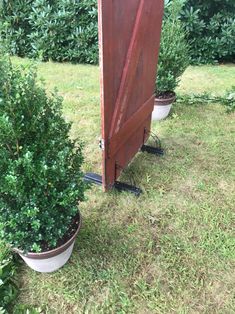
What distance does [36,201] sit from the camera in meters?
1.76

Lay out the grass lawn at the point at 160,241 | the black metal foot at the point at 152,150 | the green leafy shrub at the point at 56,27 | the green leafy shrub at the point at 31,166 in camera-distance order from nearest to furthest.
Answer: the green leafy shrub at the point at 31,166 → the grass lawn at the point at 160,241 → the black metal foot at the point at 152,150 → the green leafy shrub at the point at 56,27

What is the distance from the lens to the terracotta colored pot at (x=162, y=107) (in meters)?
3.85

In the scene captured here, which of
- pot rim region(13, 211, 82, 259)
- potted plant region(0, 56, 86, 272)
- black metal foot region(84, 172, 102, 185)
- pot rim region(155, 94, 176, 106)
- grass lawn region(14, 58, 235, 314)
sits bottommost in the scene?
grass lawn region(14, 58, 235, 314)

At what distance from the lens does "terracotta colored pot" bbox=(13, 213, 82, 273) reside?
1909 millimetres

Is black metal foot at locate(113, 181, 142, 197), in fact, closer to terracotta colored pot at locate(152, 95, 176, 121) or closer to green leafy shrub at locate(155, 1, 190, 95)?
terracotta colored pot at locate(152, 95, 176, 121)

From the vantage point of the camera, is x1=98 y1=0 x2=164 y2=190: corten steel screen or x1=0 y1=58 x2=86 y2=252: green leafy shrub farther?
x1=98 y1=0 x2=164 y2=190: corten steel screen

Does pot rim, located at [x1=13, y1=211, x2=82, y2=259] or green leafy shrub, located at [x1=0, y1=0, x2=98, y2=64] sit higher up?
green leafy shrub, located at [x1=0, y1=0, x2=98, y2=64]

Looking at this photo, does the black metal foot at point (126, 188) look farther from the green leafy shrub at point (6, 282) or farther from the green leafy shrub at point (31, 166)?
the green leafy shrub at point (6, 282)

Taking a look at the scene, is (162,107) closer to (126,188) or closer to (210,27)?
(126,188)

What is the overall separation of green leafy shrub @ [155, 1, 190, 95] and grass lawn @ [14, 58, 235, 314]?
59cm

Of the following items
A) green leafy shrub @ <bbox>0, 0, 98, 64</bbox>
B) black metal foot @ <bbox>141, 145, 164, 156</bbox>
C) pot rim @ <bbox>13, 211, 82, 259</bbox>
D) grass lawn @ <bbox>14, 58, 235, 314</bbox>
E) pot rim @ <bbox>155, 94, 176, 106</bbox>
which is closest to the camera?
pot rim @ <bbox>13, 211, 82, 259</bbox>

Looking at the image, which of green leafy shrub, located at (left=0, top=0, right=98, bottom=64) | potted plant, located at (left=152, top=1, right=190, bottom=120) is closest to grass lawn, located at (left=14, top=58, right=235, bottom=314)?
potted plant, located at (left=152, top=1, right=190, bottom=120)

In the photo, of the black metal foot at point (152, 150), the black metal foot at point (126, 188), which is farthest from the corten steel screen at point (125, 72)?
the black metal foot at point (152, 150)

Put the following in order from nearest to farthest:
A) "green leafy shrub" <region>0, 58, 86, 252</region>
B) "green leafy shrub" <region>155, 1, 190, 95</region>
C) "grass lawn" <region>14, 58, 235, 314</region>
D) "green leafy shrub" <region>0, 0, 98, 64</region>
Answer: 1. "green leafy shrub" <region>0, 58, 86, 252</region>
2. "grass lawn" <region>14, 58, 235, 314</region>
3. "green leafy shrub" <region>155, 1, 190, 95</region>
4. "green leafy shrub" <region>0, 0, 98, 64</region>
